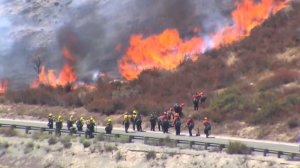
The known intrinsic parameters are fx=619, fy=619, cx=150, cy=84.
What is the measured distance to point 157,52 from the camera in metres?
62.4

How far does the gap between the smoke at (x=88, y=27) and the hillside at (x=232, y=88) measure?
26.1ft

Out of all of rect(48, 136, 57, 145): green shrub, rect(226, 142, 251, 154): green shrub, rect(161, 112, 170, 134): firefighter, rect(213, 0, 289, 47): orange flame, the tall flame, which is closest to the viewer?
rect(226, 142, 251, 154): green shrub

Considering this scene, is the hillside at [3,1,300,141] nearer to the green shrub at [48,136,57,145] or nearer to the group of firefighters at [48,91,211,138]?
the group of firefighters at [48,91,211,138]

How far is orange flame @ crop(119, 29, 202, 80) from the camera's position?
61.6 m

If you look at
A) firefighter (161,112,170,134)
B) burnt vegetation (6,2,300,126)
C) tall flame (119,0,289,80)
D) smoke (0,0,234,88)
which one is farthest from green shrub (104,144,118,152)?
smoke (0,0,234,88)

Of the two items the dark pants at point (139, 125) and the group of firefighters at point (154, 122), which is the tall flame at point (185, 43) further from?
the dark pants at point (139, 125)

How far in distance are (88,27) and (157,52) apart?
1573 cm

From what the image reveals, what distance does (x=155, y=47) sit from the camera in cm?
6331

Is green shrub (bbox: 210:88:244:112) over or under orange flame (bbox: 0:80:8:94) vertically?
under

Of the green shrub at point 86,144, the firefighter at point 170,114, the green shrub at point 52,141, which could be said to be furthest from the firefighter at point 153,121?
the green shrub at point 52,141

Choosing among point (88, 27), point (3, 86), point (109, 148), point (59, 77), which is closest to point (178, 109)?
point (109, 148)

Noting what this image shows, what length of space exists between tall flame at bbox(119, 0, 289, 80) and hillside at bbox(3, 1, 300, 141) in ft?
6.96

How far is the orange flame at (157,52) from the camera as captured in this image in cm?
6159

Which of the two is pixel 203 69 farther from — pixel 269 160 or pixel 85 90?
pixel 269 160
